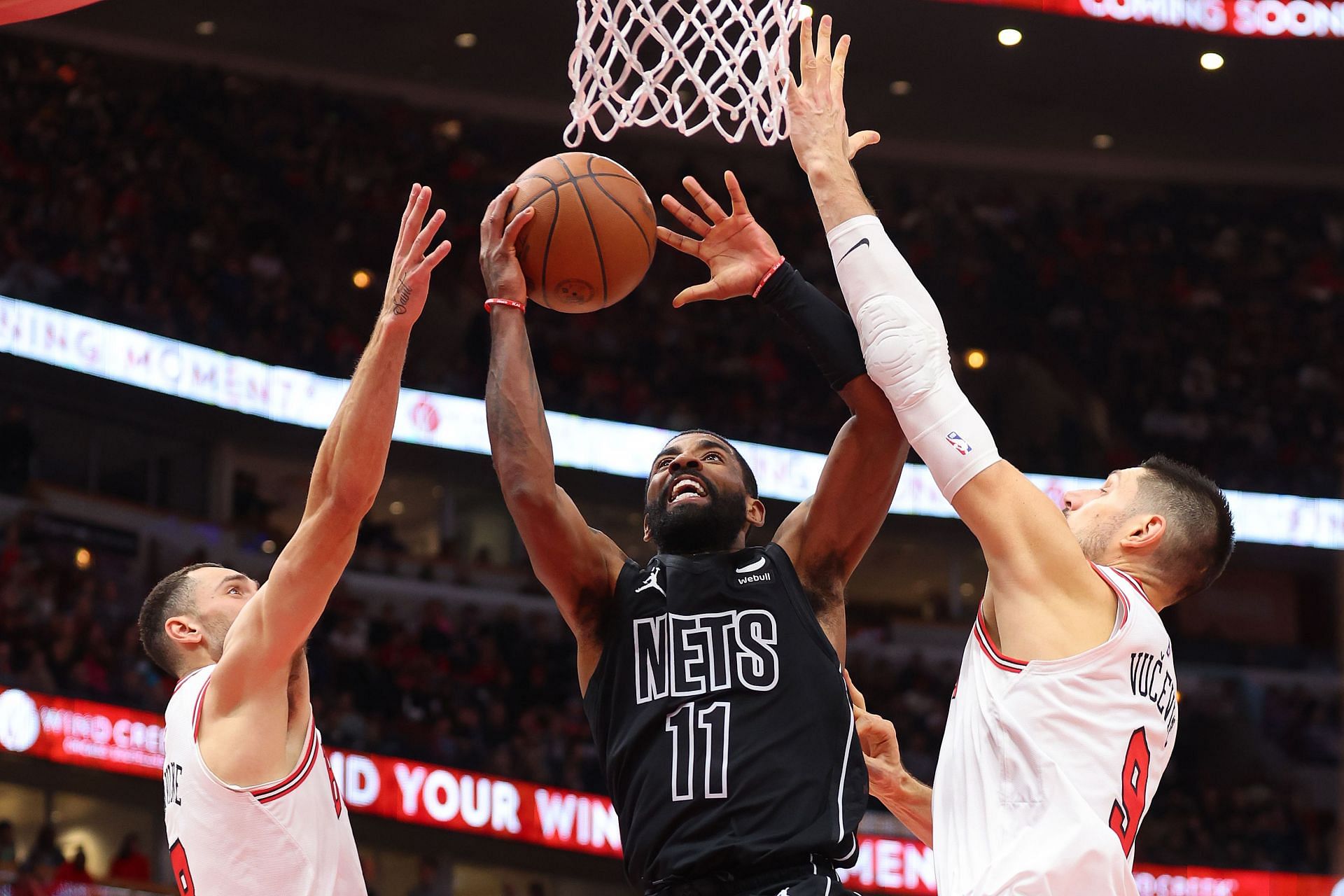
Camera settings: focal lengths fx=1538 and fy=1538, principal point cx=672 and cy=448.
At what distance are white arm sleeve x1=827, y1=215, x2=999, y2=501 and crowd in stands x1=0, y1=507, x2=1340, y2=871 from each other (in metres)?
9.68

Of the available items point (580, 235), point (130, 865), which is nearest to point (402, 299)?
point (580, 235)

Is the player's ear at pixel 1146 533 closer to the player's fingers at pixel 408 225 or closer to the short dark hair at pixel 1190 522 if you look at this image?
the short dark hair at pixel 1190 522

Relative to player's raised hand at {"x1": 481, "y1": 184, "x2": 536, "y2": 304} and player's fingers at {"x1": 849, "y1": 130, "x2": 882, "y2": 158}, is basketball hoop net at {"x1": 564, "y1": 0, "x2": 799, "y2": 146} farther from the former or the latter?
player's raised hand at {"x1": 481, "y1": 184, "x2": 536, "y2": 304}

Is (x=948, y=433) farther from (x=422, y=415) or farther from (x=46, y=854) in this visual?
(x=422, y=415)

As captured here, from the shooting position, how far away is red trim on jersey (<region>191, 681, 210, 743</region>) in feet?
11.8

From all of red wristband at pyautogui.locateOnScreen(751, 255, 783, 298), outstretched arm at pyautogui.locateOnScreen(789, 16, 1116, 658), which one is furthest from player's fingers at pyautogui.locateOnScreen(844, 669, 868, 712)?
red wristband at pyautogui.locateOnScreen(751, 255, 783, 298)

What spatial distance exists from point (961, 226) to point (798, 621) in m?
16.3

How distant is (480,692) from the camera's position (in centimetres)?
1424

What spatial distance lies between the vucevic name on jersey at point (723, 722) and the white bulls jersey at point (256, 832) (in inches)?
26.4

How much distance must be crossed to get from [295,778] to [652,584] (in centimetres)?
94

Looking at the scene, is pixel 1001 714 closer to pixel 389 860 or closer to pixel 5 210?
pixel 389 860

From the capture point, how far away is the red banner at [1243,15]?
15.1 meters

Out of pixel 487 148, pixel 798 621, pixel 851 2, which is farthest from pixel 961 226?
pixel 798 621

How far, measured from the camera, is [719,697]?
11.0 ft
